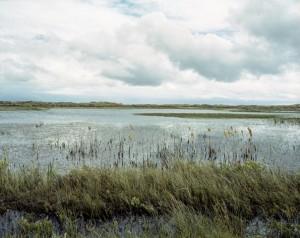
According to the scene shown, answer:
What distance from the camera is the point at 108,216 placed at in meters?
7.20

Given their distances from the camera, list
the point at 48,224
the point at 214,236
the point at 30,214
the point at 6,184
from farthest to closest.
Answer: the point at 6,184 < the point at 30,214 < the point at 48,224 < the point at 214,236

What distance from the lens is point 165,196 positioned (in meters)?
7.58

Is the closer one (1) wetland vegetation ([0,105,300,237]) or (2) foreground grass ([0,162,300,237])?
(1) wetland vegetation ([0,105,300,237])

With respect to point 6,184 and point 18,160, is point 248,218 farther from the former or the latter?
point 18,160

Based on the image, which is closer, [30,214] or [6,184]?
[30,214]

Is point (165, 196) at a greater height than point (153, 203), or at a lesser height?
greater

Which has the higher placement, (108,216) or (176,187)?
(176,187)

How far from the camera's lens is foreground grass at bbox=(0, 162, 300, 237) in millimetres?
6656

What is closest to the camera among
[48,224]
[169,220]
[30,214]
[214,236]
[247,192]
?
[214,236]

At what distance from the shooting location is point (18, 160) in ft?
47.5

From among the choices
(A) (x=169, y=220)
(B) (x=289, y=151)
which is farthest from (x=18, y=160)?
(B) (x=289, y=151)

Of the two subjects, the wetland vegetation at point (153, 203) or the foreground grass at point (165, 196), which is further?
the foreground grass at point (165, 196)

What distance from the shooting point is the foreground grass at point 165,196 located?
6.66 meters

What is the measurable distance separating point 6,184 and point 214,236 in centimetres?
585
